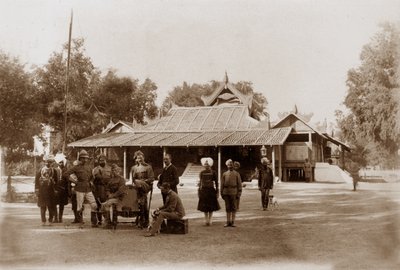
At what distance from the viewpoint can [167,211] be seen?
748 cm

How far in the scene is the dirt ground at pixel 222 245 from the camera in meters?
5.50

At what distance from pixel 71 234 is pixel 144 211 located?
150 cm

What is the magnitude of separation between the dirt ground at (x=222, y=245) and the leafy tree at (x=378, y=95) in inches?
112

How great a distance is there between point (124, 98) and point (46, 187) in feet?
29.5

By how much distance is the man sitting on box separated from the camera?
7.34 metres

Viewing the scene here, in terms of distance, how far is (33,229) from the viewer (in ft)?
25.8

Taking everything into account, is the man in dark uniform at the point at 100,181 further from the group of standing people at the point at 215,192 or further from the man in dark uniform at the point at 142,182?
the group of standing people at the point at 215,192

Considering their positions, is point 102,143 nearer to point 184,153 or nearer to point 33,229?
point 184,153

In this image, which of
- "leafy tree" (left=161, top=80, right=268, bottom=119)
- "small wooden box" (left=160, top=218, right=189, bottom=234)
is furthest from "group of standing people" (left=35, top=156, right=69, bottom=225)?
"leafy tree" (left=161, top=80, right=268, bottom=119)

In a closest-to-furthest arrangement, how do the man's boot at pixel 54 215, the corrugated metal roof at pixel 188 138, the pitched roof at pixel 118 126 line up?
the man's boot at pixel 54 215 → the corrugated metal roof at pixel 188 138 → the pitched roof at pixel 118 126

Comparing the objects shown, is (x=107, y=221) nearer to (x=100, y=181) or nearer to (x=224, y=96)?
(x=100, y=181)

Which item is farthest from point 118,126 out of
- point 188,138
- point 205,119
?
point 205,119

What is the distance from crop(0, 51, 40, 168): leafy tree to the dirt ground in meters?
4.82

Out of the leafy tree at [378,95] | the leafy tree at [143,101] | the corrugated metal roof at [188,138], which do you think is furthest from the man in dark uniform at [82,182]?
the corrugated metal roof at [188,138]
